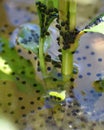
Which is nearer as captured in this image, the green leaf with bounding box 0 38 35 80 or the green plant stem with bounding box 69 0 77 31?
the green plant stem with bounding box 69 0 77 31

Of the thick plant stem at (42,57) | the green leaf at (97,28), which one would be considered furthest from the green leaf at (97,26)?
the thick plant stem at (42,57)

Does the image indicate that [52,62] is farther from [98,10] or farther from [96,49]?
[98,10]

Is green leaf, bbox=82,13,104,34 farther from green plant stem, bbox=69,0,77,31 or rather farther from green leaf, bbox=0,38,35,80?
green leaf, bbox=0,38,35,80

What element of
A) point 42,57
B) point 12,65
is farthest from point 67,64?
point 12,65

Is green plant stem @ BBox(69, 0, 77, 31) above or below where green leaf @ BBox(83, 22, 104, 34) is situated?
above

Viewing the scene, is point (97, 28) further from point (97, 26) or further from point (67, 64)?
point (67, 64)

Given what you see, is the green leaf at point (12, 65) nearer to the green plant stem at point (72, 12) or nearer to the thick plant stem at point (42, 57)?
the thick plant stem at point (42, 57)

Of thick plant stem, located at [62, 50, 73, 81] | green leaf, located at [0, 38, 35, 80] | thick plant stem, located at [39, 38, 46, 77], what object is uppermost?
green leaf, located at [0, 38, 35, 80]

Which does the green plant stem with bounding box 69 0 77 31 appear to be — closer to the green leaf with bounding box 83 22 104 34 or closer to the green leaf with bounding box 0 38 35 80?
the green leaf with bounding box 83 22 104 34

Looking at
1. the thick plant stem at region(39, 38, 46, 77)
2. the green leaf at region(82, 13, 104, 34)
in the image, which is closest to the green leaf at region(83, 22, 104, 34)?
the green leaf at region(82, 13, 104, 34)

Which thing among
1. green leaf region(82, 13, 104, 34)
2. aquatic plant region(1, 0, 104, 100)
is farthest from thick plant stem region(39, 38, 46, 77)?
green leaf region(82, 13, 104, 34)
